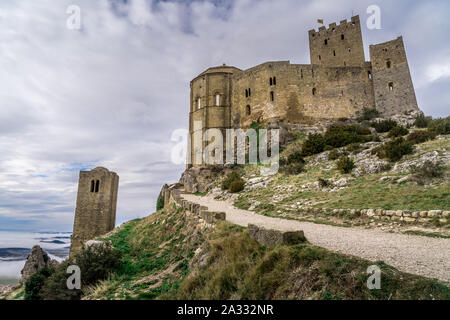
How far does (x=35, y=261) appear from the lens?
1884cm

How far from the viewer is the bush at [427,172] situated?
8.70 m

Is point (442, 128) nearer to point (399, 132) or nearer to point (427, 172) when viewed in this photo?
point (399, 132)

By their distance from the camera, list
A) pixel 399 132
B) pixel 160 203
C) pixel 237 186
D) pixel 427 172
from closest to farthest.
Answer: pixel 427 172, pixel 399 132, pixel 237 186, pixel 160 203

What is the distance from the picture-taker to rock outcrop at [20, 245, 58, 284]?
59.8ft

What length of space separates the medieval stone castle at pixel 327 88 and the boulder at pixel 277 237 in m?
22.6

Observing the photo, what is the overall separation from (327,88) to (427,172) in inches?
787

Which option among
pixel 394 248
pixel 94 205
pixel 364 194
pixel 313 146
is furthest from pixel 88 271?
pixel 94 205

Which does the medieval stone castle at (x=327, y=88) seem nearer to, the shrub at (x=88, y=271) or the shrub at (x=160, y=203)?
the shrub at (x=160, y=203)

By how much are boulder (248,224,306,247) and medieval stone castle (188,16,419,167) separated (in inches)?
888

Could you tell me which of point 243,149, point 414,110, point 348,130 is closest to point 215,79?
point 243,149

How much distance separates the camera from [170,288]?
4848 millimetres

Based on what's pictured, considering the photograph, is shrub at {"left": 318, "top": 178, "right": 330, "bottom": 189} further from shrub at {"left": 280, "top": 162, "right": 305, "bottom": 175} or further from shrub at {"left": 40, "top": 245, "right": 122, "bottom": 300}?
shrub at {"left": 40, "top": 245, "right": 122, "bottom": 300}

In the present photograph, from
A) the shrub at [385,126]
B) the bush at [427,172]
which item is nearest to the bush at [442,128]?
the shrub at [385,126]
